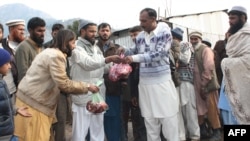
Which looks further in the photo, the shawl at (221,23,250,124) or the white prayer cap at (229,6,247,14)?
the white prayer cap at (229,6,247,14)

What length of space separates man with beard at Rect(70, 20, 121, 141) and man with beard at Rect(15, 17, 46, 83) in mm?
505

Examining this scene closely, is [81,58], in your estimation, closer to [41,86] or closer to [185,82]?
[41,86]

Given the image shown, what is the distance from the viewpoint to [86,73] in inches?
182

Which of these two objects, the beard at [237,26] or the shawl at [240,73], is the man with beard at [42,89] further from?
the beard at [237,26]

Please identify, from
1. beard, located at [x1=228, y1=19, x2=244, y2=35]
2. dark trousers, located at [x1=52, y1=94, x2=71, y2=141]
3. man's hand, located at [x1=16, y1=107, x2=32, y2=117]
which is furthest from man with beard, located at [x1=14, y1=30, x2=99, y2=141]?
beard, located at [x1=228, y1=19, x2=244, y2=35]

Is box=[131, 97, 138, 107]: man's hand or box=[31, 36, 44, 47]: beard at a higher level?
box=[31, 36, 44, 47]: beard

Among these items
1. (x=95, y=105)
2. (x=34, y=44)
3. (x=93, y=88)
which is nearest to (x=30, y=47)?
(x=34, y=44)

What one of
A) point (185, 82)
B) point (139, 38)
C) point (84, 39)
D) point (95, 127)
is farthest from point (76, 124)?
point (185, 82)

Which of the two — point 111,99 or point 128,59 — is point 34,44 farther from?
point 111,99

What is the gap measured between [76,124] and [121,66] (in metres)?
1.01

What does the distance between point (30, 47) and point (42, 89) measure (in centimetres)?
80

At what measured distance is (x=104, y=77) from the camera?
523 cm

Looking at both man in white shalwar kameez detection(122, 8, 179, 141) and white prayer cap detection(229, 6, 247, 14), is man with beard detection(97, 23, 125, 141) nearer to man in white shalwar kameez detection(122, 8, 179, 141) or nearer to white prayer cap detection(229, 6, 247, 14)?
man in white shalwar kameez detection(122, 8, 179, 141)

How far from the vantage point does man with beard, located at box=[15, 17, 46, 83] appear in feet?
14.1
